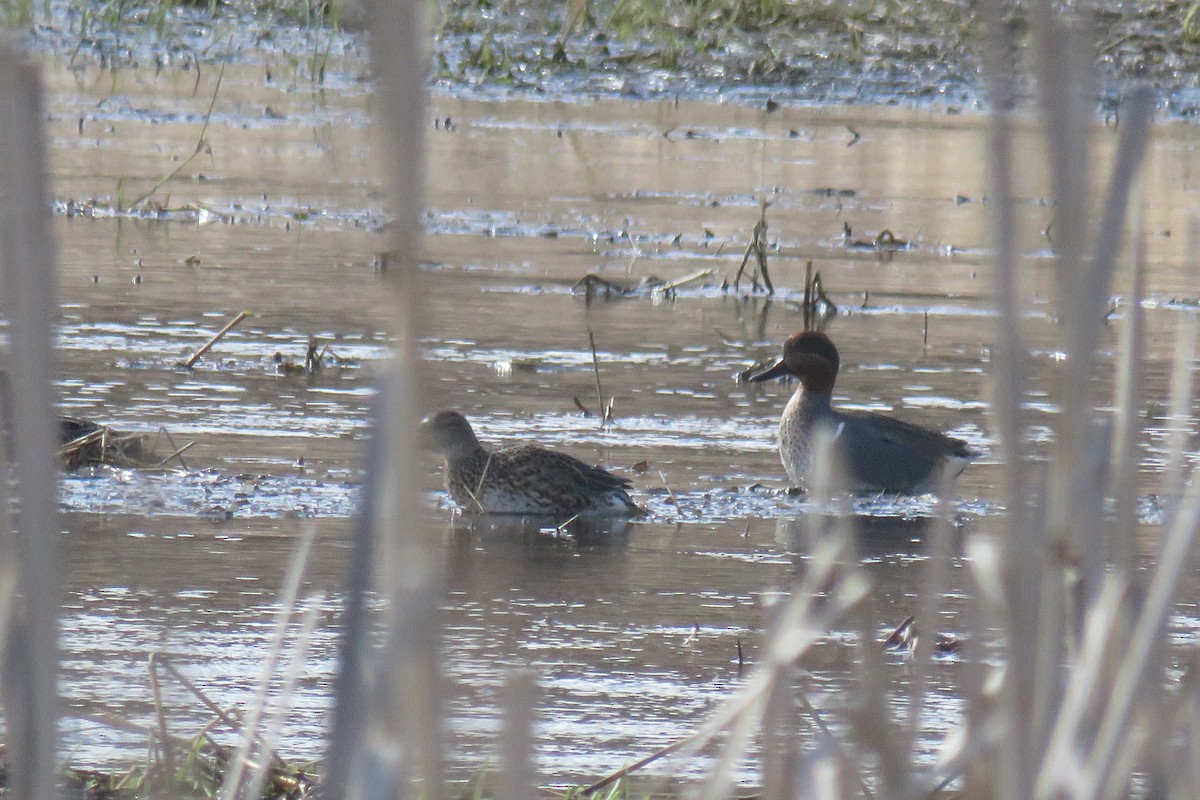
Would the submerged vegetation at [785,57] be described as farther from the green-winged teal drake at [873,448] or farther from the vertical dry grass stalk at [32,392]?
the vertical dry grass stalk at [32,392]

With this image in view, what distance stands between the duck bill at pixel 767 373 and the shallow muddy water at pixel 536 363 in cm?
18

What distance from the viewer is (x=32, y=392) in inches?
67.8

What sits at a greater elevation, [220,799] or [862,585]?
[862,585]

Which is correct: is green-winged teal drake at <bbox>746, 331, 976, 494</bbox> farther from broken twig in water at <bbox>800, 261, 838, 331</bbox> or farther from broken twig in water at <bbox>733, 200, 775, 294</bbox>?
broken twig in water at <bbox>733, 200, 775, 294</bbox>

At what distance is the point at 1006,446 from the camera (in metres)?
1.83

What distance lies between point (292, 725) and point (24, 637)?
8.98ft

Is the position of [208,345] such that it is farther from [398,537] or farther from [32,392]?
[398,537]

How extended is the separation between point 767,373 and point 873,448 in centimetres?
95

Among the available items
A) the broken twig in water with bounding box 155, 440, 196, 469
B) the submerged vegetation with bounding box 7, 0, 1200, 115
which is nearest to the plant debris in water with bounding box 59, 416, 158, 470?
the broken twig in water with bounding box 155, 440, 196, 469

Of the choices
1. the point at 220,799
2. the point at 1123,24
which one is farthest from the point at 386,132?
the point at 1123,24

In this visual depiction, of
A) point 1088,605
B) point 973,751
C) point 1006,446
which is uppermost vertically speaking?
point 1006,446

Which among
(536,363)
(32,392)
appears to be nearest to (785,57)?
(536,363)

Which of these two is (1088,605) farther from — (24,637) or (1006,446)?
(24,637)

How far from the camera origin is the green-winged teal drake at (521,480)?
7.08 meters
